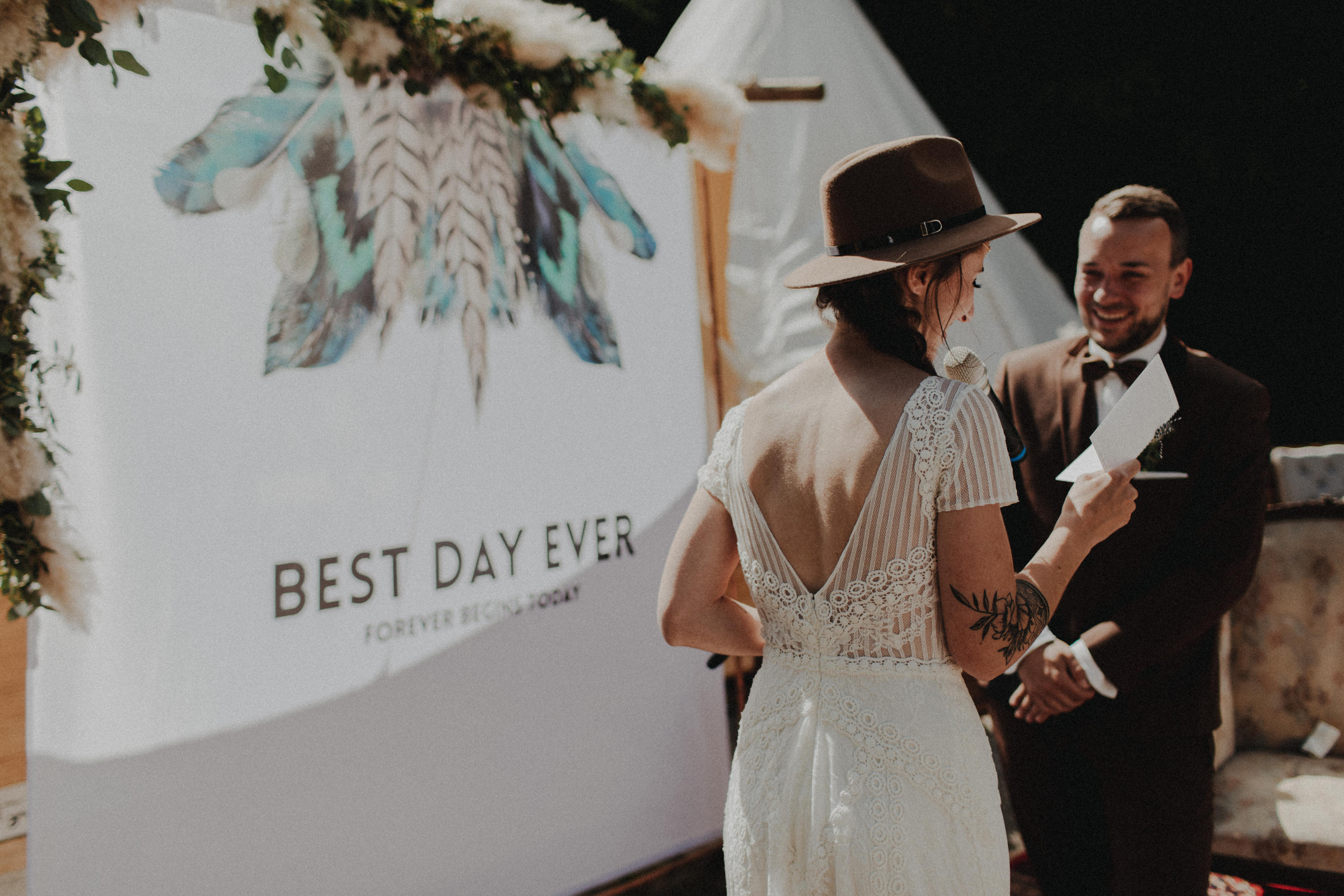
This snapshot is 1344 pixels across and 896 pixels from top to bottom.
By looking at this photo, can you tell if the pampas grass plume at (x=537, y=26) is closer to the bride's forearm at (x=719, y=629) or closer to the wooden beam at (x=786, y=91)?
the wooden beam at (x=786, y=91)

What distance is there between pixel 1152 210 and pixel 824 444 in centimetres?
136

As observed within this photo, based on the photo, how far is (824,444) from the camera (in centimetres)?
124

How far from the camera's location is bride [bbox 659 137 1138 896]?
1185 millimetres

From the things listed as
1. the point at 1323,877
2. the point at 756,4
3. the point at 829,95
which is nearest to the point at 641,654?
the point at 1323,877

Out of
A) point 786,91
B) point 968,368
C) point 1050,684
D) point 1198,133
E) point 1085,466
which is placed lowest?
point 1050,684

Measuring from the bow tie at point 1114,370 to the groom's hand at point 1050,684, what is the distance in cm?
63

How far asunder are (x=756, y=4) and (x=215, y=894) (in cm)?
331

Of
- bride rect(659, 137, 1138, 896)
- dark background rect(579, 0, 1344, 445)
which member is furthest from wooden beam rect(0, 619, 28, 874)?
dark background rect(579, 0, 1344, 445)

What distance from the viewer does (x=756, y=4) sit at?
331cm

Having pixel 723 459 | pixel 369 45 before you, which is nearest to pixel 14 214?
pixel 369 45

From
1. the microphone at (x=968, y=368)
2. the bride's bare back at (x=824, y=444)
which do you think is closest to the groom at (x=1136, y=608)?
the microphone at (x=968, y=368)

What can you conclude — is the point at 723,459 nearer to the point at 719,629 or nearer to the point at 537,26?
the point at 719,629

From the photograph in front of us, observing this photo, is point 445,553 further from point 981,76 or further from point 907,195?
point 981,76

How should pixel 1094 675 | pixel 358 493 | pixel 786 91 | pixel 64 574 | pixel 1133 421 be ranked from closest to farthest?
1. pixel 1133 421
2. pixel 64 574
3. pixel 1094 675
4. pixel 358 493
5. pixel 786 91
